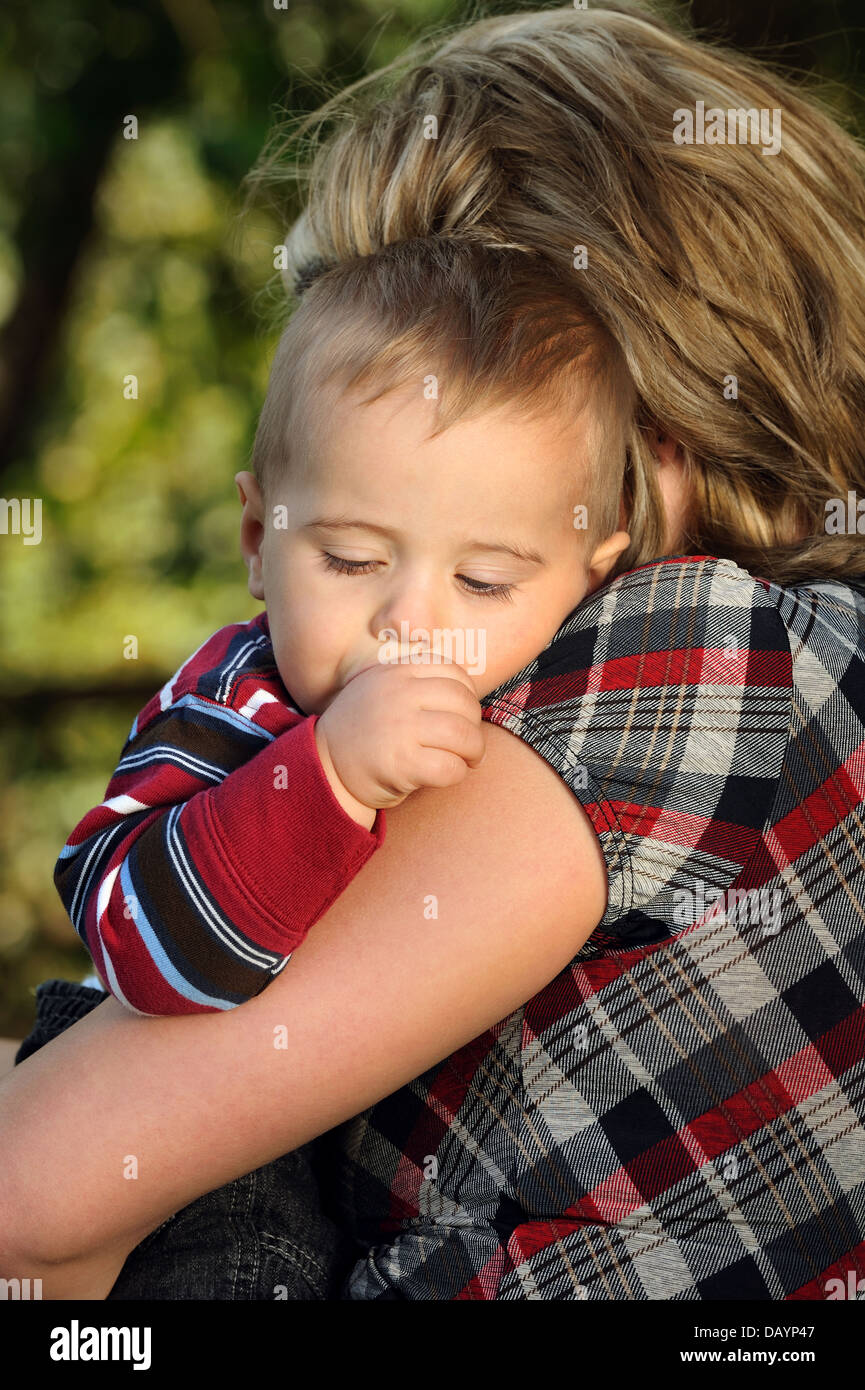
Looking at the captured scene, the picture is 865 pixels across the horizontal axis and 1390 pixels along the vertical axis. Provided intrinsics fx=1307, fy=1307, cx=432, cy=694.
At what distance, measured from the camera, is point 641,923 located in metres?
1.14

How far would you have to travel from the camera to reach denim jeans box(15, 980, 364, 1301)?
49.5 inches

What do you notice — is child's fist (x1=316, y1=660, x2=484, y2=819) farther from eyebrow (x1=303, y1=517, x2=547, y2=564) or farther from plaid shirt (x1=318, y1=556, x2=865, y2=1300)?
eyebrow (x1=303, y1=517, x2=547, y2=564)

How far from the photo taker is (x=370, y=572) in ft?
4.33

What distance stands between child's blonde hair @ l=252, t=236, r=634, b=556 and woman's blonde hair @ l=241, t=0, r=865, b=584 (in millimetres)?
39

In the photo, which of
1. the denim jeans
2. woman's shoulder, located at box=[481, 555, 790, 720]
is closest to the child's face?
woman's shoulder, located at box=[481, 555, 790, 720]

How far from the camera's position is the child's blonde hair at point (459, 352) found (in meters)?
1.29

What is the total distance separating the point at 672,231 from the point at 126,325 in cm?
280

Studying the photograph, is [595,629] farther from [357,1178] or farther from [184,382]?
[184,382]

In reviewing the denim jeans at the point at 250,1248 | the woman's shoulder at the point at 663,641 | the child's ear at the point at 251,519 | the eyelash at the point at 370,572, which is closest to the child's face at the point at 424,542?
the eyelash at the point at 370,572

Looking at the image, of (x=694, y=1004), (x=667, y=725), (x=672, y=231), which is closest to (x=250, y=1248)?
(x=694, y=1004)

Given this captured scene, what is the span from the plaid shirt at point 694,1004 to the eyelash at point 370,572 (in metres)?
0.15

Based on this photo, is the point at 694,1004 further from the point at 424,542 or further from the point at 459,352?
the point at 459,352

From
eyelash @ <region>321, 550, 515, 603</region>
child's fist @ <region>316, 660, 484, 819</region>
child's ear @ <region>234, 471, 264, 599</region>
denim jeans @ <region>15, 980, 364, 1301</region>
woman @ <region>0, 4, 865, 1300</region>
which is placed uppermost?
child's ear @ <region>234, 471, 264, 599</region>

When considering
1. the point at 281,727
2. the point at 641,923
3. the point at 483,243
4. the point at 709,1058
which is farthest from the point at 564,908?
the point at 483,243
